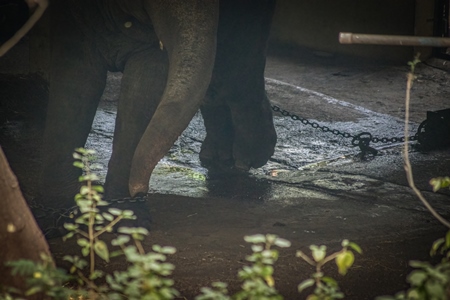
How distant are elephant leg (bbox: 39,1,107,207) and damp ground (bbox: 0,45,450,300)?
512 mm

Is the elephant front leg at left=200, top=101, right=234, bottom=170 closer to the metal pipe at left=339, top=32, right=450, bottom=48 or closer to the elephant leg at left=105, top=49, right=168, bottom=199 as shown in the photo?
the elephant leg at left=105, top=49, right=168, bottom=199

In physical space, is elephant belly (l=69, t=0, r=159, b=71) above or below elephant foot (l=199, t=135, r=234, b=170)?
above

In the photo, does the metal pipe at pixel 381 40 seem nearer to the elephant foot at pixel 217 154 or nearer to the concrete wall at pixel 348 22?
the elephant foot at pixel 217 154

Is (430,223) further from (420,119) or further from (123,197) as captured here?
(420,119)

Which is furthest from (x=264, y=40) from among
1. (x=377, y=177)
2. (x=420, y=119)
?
(x=420, y=119)

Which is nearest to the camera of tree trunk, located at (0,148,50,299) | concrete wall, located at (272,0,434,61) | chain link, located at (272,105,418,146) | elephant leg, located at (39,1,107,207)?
tree trunk, located at (0,148,50,299)

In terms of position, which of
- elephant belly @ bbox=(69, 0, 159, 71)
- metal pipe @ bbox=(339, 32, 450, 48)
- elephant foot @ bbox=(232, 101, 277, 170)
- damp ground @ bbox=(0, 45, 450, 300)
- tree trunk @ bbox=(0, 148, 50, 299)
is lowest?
damp ground @ bbox=(0, 45, 450, 300)

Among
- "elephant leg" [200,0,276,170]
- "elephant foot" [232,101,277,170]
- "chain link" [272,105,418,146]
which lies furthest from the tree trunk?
"chain link" [272,105,418,146]

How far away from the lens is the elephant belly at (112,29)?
537 centimetres

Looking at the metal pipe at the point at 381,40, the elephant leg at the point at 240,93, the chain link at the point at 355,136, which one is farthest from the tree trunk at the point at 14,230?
the chain link at the point at 355,136

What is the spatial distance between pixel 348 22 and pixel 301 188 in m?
5.43

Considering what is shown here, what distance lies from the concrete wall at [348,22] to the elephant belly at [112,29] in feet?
19.6

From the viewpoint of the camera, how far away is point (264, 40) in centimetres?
662

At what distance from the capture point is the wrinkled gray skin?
15.4 feet
